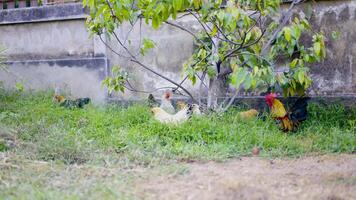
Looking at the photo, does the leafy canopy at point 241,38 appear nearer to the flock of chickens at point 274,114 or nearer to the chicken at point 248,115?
the flock of chickens at point 274,114

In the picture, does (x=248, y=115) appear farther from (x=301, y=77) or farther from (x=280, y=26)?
(x=280, y=26)

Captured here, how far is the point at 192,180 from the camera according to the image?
318 centimetres

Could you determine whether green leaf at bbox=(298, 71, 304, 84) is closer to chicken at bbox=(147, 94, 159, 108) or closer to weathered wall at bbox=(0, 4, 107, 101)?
chicken at bbox=(147, 94, 159, 108)

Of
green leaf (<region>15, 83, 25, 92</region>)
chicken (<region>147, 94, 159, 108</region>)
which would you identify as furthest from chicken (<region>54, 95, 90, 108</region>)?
chicken (<region>147, 94, 159, 108</region>)

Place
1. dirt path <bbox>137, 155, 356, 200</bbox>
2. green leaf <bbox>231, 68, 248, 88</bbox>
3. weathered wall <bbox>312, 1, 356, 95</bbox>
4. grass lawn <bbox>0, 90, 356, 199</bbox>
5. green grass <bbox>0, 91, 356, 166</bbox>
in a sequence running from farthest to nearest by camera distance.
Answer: weathered wall <bbox>312, 1, 356, 95</bbox> < green leaf <bbox>231, 68, 248, 88</bbox> < green grass <bbox>0, 91, 356, 166</bbox> < grass lawn <bbox>0, 90, 356, 199</bbox> < dirt path <bbox>137, 155, 356, 200</bbox>

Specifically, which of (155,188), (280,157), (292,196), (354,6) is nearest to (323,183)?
(292,196)

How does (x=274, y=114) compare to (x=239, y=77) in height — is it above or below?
below

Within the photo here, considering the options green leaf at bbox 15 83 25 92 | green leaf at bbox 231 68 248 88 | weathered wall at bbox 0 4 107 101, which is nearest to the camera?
green leaf at bbox 231 68 248 88

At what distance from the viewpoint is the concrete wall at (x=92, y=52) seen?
5168 mm

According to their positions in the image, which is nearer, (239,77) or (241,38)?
(239,77)

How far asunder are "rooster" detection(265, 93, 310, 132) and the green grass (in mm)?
84

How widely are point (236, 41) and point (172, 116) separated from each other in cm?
109

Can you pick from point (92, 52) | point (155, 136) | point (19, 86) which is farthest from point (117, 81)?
point (19, 86)

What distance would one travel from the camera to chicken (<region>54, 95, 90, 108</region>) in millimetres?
5789
